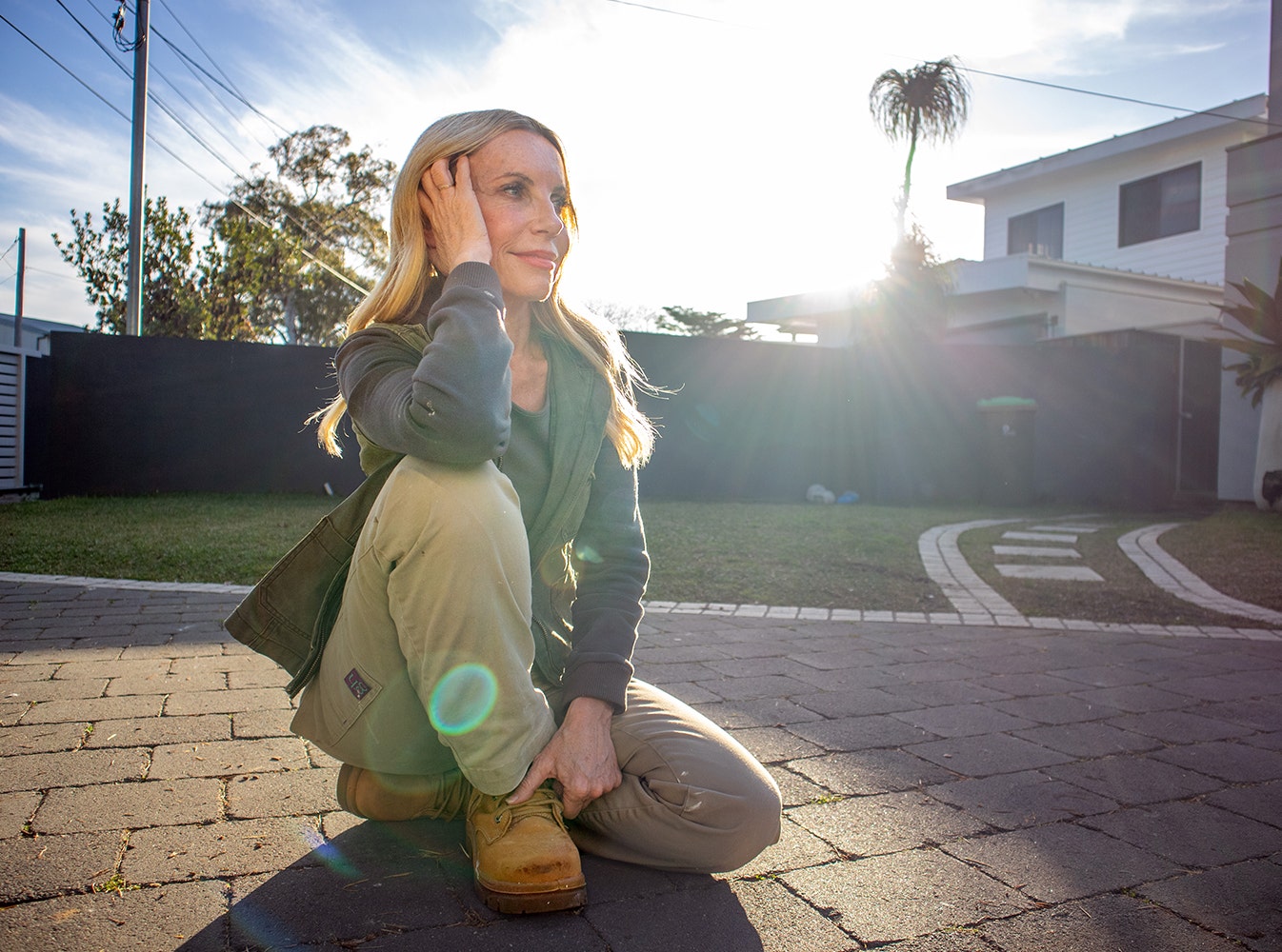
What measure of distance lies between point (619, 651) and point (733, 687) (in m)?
1.41

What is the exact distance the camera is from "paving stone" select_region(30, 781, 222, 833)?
6.00ft

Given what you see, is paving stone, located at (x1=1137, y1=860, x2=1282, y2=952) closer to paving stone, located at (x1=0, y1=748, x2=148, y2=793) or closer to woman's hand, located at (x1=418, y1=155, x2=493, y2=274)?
woman's hand, located at (x1=418, y1=155, x2=493, y2=274)

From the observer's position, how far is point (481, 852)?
1.56 meters

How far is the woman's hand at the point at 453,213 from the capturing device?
5.95ft

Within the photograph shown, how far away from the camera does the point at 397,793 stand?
176cm

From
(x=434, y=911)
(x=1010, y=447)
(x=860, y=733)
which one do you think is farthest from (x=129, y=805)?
(x=1010, y=447)

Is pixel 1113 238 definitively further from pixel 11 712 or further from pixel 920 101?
pixel 11 712

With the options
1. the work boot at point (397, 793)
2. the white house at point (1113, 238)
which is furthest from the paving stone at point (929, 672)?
the white house at point (1113, 238)

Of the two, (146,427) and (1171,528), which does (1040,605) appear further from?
(146,427)

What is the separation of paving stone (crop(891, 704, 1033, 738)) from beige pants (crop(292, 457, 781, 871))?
3.82 ft

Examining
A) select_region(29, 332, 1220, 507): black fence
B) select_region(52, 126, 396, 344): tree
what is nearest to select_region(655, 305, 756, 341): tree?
select_region(52, 126, 396, 344): tree

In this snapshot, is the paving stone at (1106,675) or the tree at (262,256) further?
the tree at (262,256)

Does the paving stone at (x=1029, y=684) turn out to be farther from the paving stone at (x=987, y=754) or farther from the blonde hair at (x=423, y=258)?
the blonde hair at (x=423, y=258)

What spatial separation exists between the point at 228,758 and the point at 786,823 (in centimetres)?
132
